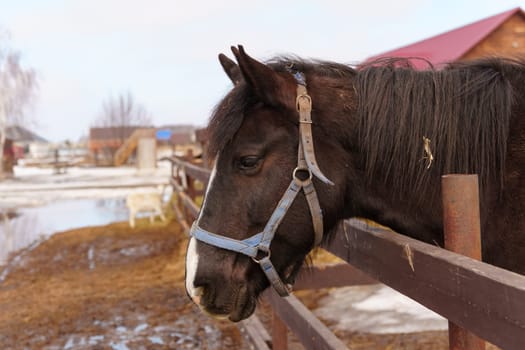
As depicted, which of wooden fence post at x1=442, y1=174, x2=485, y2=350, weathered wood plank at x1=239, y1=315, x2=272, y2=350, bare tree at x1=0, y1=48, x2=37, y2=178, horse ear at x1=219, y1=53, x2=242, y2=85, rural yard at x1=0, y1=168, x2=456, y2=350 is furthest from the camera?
bare tree at x1=0, y1=48, x2=37, y2=178

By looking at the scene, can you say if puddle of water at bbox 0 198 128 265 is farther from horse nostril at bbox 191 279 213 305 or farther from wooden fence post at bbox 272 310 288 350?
horse nostril at bbox 191 279 213 305

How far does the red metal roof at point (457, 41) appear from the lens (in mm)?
11930

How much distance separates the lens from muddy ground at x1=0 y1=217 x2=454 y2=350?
434 cm

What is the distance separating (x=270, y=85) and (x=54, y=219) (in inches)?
469

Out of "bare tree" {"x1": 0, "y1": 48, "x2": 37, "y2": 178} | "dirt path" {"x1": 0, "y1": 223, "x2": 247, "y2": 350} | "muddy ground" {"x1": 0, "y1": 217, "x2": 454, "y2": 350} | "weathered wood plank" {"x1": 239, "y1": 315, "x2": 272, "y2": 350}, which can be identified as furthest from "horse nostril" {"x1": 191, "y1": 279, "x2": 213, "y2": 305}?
"bare tree" {"x1": 0, "y1": 48, "x2": 37, "y2": 178}

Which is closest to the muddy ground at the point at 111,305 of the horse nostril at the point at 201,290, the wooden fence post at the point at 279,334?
the wooden fence post at the point at 279,334

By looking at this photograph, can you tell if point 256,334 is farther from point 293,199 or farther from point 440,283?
point 440,283

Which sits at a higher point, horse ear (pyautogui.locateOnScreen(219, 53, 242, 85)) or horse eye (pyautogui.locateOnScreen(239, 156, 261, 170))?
horse ear (pyautogui.locateOnScreen(219, 53, 242, 85))

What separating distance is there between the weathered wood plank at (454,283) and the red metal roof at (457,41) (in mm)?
9450

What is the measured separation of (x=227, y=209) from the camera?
5.79 ft

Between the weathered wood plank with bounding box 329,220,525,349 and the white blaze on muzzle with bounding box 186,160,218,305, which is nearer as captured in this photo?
the weathered wood plank with bounding box 329,220,525,349

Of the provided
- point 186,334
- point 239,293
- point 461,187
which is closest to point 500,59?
point 461,187

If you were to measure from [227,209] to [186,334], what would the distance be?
3179 mm

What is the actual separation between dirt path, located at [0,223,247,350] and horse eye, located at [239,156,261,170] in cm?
283
